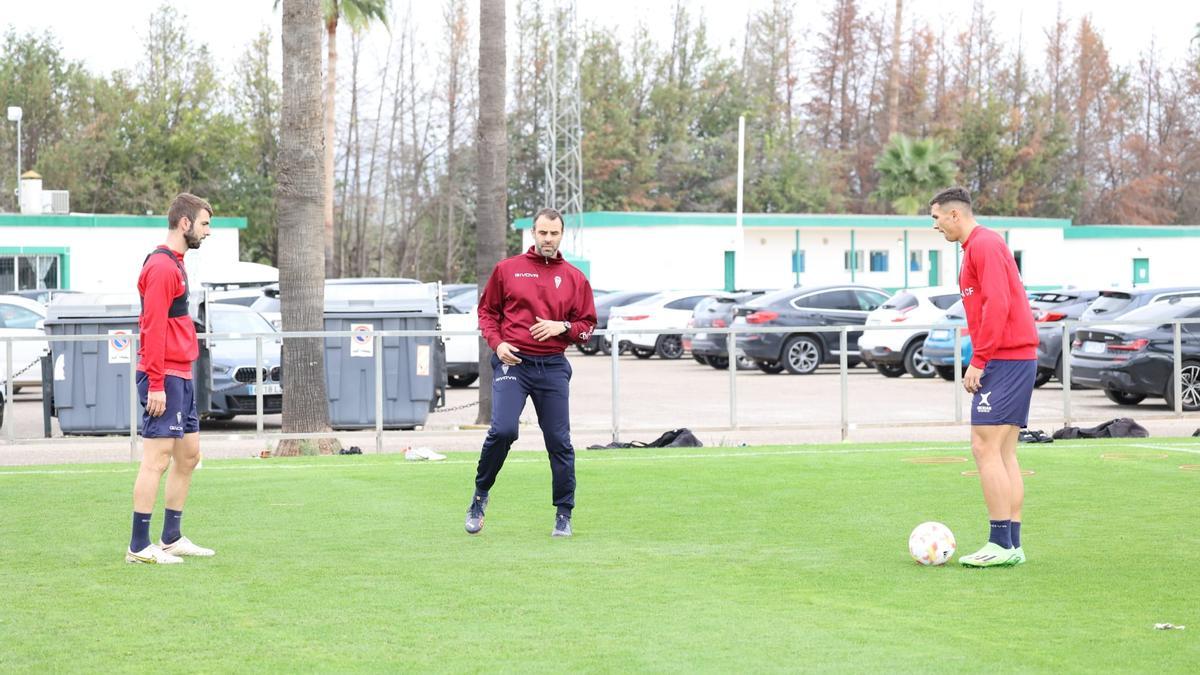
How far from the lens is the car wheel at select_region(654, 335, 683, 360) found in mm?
34469

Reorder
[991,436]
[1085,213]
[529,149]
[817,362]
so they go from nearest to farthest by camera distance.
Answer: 1. [991,436]
2. [817,362]
3. [529,149]
4. [1085,213]

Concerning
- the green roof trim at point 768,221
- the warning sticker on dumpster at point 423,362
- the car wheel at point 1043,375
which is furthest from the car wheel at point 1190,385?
the green roof trim at point 768,221

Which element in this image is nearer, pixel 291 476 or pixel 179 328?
pixel 179 328

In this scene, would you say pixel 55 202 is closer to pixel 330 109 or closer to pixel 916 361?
pixel 330 109

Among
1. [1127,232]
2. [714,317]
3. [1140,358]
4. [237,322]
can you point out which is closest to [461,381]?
[237,322]

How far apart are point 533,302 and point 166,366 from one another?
7.20 feet

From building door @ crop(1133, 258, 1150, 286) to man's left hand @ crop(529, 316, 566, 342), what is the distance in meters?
59.7

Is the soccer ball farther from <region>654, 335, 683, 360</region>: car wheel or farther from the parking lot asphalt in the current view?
<region>654, 335, 683, 360</region>: car wheel

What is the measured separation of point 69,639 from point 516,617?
1.93m

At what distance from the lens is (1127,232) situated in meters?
64.2

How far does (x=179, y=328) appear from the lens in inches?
336

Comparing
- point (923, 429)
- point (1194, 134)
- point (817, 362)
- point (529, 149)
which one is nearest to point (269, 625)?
point (923, 429)

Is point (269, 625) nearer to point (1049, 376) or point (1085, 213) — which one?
point (1049, 376)

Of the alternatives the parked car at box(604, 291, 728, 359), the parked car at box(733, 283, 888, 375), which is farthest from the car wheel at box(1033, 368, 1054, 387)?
the parked car at box(604, 291, 728, 359)
